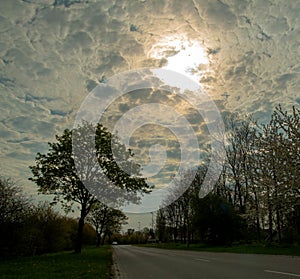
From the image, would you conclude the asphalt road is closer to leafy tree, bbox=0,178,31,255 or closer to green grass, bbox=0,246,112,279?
green grass, bbox=0,246,112,279

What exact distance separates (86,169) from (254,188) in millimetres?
15383

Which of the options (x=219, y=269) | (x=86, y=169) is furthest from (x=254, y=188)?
(x=219, y=269)

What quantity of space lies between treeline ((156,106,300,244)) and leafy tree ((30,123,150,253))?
1055cm

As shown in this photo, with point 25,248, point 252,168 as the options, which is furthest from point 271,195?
point 25,248

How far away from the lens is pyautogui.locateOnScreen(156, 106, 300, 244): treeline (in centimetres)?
2686

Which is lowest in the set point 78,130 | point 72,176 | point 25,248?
point 25,248

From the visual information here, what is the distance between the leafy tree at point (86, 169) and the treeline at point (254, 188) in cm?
1055

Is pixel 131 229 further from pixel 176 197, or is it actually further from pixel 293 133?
pixel 293 133

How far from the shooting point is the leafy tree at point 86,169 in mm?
31812

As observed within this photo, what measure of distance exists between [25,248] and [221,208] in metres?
24.0

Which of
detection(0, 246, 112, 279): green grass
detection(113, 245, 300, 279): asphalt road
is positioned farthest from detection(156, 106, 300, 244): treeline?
detection(0, 246, 112, 279): green grass

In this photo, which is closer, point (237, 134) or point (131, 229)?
point (237, 134)

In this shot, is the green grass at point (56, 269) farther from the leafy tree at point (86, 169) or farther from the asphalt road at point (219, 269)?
the leafy tree at point (86, 169)

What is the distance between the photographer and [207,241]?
1793 inches
